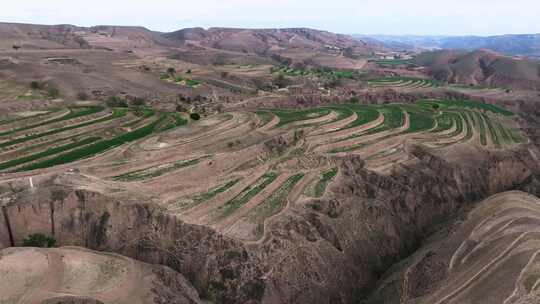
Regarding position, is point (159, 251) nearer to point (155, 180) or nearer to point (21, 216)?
point (155, 180)

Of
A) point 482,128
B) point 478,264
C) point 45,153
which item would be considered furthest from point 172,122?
point 482,128

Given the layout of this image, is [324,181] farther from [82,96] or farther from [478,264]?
[82,96]

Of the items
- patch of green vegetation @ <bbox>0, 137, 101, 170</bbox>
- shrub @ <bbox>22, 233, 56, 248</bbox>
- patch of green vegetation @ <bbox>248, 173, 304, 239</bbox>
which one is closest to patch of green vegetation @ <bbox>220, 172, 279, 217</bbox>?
patch of green vegetation @ <bbox>248, 173, 304, 239</bbox>

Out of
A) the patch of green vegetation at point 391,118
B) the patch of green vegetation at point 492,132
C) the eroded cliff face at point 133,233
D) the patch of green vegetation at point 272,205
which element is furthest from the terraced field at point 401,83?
the eroded cliff face at point 133,233

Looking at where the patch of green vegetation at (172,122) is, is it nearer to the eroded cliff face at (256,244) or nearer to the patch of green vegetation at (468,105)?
the eroded cliff face at (256,244)

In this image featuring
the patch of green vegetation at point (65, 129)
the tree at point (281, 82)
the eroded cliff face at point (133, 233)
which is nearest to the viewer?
the eroded cliff face at point (133, 233)

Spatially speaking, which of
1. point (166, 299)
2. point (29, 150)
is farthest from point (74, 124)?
point (166, 299)
